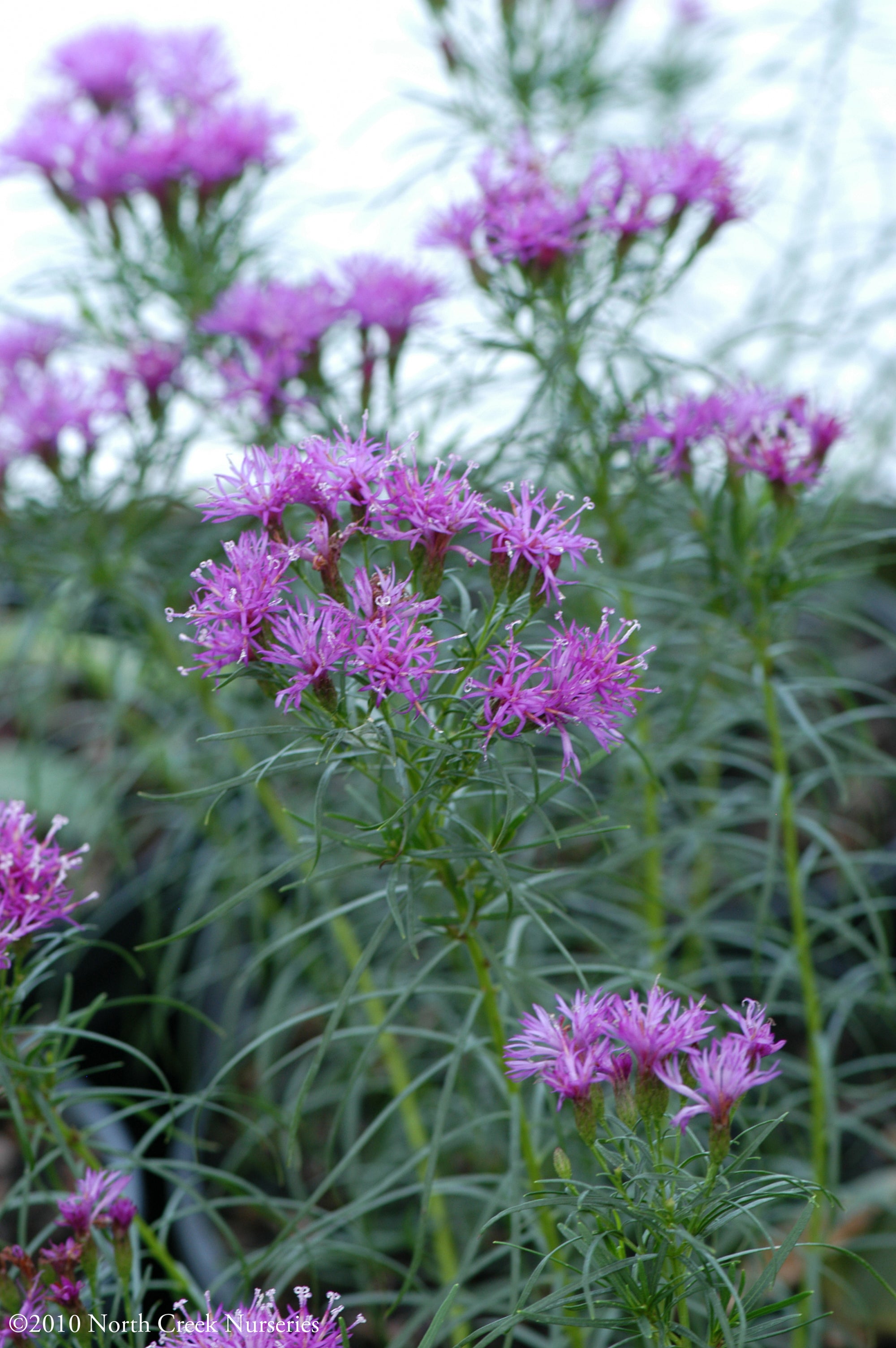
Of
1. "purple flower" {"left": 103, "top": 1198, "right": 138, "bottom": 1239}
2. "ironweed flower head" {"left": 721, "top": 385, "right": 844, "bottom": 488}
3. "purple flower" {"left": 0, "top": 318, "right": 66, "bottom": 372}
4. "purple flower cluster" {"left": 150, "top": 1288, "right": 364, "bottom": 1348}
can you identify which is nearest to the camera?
"purple flower cluster" {"left": 150, "top": 1288, "right": 364, "bottom": 1348}

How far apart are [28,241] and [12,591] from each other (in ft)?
1.18

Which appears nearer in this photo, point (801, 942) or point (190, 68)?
point (801, 942)

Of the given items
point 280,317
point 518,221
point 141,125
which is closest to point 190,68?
point 141,125

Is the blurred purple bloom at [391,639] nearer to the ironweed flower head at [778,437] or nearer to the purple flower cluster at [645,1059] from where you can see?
the purple flower cluster at [645,1059]

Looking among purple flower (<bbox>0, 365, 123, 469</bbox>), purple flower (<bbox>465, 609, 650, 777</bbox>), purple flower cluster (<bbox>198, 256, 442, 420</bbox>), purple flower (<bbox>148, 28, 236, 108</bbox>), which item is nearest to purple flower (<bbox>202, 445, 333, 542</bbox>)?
purple flower (<bbox>465, 609, 650, 777</bbox>)

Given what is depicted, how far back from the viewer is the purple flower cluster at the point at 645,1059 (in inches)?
17.9

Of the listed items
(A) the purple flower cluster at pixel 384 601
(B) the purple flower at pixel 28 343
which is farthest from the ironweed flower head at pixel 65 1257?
(B) the purple flower at pixel 28 343

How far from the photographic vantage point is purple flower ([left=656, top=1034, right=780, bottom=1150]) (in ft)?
1.48

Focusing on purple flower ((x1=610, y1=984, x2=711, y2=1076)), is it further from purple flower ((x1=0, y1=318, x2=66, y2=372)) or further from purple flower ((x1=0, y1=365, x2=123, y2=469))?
purple flower ((x1=0, y1=318, x2=66, y2=372))

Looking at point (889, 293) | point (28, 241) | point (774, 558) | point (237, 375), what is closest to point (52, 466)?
point (237, 375)

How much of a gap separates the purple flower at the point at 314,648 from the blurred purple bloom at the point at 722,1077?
0.21 meters

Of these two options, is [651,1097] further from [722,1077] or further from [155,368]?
[155,368]

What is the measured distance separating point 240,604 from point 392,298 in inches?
18.2

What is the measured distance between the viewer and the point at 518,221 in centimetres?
77
